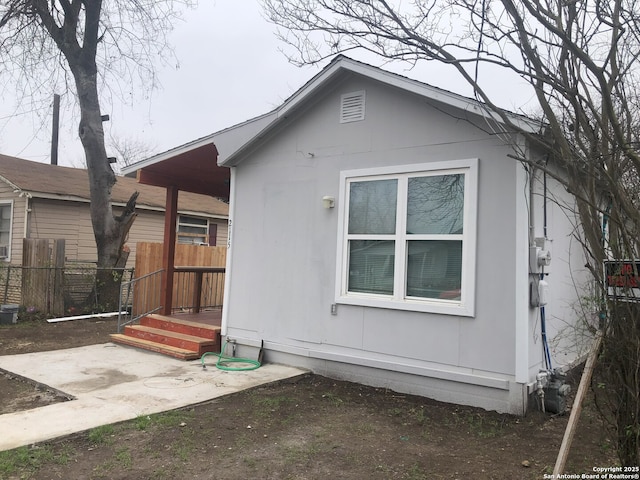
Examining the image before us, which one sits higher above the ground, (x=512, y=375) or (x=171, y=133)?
(x=171, y=133)

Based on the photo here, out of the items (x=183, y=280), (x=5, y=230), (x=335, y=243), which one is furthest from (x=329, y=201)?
(x=5, y=230)

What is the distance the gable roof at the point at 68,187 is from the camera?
46.0 ft

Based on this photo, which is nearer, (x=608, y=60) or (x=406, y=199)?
(x=608, y=60)

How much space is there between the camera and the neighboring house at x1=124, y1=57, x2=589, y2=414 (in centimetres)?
502

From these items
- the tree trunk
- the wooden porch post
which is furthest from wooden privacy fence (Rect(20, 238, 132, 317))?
the wooden porch post

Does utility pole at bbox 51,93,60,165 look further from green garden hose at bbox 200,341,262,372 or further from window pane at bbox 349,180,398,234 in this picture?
window pane at bbox 349,180,398,234

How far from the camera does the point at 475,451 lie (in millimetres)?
4012

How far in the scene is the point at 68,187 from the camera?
591 inches

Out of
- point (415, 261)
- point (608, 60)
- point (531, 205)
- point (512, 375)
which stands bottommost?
point (512, 375)

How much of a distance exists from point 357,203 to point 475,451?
3.09m

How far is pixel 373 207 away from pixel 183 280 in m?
5.21

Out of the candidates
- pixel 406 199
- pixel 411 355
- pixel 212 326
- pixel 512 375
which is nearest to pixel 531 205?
pixel 406 199

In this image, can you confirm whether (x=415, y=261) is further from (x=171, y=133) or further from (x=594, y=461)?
(x=171, y=133)

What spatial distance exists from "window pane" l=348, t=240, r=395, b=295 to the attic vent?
1531 mm
